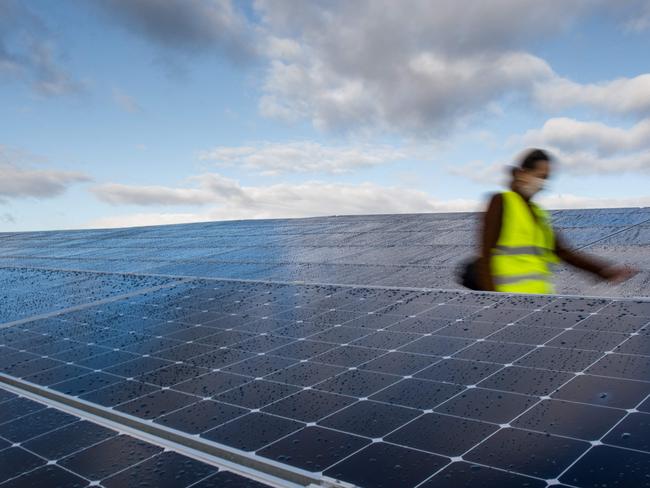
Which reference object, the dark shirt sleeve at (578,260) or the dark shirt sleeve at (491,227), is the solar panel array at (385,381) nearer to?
the dark shirt sleeve at (578,260)

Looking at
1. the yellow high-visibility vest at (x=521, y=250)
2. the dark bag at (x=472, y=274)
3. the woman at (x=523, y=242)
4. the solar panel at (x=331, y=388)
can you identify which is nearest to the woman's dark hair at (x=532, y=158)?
the woman at (x=523, y=242)

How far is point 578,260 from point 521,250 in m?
0.77

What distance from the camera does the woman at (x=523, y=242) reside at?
6.60 metres

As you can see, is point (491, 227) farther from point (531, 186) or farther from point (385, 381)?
point (385, 381)

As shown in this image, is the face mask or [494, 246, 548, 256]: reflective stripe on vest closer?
the face mask

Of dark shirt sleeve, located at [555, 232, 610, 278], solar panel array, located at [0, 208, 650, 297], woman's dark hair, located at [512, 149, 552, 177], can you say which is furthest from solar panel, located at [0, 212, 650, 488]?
solar panel array, located at [0, 208, 650, 297]

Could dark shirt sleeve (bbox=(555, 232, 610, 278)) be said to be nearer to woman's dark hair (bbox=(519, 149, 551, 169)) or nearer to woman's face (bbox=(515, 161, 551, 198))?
woman's face (bbox=(515, 161, 551, 198))

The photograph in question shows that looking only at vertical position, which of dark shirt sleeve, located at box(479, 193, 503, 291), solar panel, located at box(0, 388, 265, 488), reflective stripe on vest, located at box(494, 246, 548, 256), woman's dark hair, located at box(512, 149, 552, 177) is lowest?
solar panel, located at box(0, 388, 265, 488)

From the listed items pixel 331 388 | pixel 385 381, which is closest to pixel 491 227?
pixel 385 381

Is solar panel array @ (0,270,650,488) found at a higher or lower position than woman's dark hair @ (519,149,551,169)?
lower

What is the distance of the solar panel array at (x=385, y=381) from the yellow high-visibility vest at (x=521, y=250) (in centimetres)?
34

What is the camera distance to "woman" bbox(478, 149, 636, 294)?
6.60m

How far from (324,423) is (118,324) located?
5.11 meters

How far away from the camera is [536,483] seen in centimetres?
353
